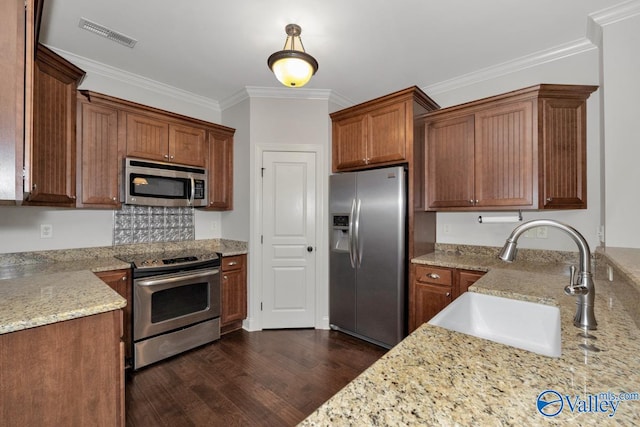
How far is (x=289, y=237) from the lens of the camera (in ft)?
10.5

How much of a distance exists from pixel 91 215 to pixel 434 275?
322 centimetres

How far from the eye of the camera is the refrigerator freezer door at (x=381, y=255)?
262 cm

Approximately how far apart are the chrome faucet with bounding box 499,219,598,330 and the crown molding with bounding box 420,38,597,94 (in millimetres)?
2349

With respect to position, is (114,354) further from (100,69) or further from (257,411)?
(100,69)

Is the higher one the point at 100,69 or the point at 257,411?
the point at 100,69

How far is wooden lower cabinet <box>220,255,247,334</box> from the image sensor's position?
2982 mm

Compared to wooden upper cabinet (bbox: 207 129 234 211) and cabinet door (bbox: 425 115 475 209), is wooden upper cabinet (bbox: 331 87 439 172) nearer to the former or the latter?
cabinet door (bbox: 425 115 475 209)

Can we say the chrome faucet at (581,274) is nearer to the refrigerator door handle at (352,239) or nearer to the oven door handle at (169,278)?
the refrigerator door handle at (352,239)

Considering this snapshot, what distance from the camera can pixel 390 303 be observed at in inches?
105

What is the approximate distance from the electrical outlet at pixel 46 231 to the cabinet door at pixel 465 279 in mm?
3541

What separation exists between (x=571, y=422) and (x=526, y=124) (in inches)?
96.0

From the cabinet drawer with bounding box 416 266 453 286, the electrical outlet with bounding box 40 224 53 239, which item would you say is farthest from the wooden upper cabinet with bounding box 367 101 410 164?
the electrical outlet with bounding box 40 224 53 239

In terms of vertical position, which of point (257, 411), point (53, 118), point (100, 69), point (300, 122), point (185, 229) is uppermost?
point (100, 69)

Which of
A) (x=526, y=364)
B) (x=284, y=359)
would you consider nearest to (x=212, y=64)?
(x=284, y=359)
